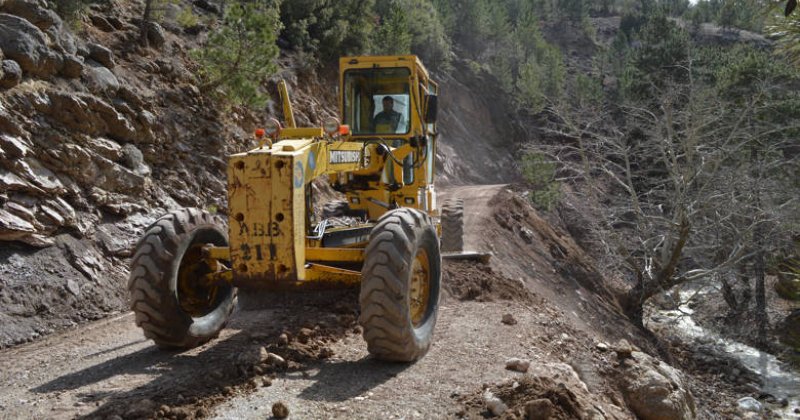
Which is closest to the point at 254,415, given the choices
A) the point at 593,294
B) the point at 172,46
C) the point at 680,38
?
the point at 172,46

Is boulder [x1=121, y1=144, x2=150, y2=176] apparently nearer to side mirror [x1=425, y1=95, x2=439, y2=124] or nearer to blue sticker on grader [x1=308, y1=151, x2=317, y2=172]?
side mirror [x1=425, y1=95, x2=439, y2=124]

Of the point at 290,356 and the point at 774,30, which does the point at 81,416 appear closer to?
the point at 290,356

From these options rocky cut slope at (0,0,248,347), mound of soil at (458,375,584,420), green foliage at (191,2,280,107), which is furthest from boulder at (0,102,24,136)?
mound of soil at (458,375,584,420)

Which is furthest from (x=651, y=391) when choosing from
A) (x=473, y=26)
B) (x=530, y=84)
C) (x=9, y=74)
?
(x=473, y=26)

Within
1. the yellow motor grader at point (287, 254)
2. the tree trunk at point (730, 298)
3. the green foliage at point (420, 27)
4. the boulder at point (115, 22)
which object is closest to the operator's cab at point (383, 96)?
the yellow motor grader at point (287, 254)

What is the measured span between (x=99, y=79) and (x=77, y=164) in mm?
1888

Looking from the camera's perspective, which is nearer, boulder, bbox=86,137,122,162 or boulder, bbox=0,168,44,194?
boulder, bbox=0,168,44,194

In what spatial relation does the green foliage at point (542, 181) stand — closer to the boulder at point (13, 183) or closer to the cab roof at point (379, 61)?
the cab roof at point (379, 61)

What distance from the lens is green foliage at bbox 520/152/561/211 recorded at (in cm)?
2047

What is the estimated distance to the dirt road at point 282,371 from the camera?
4.48 meters

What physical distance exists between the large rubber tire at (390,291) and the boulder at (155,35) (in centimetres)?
972

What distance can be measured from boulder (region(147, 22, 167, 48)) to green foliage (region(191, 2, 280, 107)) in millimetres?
1066

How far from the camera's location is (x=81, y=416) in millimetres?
4227

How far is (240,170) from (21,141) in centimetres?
482
